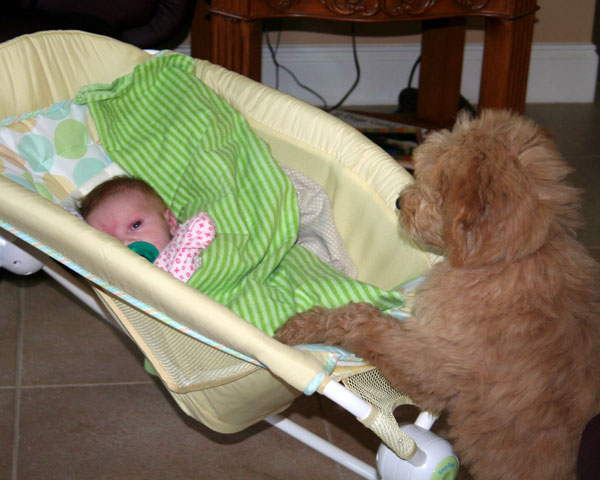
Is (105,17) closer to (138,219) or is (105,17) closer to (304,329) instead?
(138,219)

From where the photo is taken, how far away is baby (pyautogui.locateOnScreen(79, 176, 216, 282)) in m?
1.62

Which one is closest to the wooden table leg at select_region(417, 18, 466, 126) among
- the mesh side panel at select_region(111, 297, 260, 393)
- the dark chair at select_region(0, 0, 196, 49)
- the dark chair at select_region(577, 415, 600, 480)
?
the dark chair at select_region(0, 0, 196, 49)

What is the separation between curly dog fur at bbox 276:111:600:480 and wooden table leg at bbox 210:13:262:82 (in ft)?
3.20

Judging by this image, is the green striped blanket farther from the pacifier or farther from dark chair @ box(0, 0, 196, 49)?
dark chair @ box(0, 0, 196, 49)

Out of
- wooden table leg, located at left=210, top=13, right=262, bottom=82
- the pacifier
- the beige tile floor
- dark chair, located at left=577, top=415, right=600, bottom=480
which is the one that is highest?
wooden table leg, located at left=210, top=13, right=262, bottom=82

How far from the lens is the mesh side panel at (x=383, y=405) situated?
3.44 ft

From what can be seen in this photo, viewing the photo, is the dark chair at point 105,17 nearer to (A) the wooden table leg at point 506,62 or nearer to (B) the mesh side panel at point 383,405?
(A) the wooden table leg at point 506,62

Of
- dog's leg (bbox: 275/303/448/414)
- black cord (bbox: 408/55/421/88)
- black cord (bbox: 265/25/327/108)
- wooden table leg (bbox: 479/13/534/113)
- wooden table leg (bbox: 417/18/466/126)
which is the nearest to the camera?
dog's leg (bbox: 275/303/448/414)

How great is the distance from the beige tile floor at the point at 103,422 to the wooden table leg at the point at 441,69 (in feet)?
5.43

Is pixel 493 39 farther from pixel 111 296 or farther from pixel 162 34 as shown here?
pixel 111 296

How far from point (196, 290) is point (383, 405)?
0.35 meters

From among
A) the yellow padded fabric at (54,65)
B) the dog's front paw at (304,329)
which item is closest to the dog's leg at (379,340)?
the dog's front paw at (304,329)

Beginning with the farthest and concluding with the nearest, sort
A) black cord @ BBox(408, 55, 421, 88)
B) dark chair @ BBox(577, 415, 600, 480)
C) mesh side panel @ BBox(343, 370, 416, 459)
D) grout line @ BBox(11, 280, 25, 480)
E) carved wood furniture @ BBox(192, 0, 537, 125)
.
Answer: black cord @ BBox(408, 55, 421, 88) < carved wood furniture @ BBox(192, 0, 537, 125) < grout line @ BBox(11, 280, 25, 480) < mesh side panel @ BBox(343, 370, 416, 459) < dark chair @ BBox(577, 415, 600, 480)

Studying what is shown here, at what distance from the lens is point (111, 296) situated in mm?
1278
